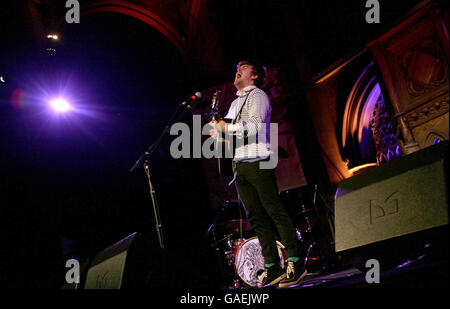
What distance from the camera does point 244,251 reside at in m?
4.14

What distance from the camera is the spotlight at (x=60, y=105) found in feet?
13.8

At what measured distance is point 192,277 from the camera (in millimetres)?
2113

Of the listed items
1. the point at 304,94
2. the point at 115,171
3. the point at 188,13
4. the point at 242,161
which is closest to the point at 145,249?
the point at 242,161

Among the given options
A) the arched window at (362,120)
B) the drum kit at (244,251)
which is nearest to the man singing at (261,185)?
the drum kit at (244,251)

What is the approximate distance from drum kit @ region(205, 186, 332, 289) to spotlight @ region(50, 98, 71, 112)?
2731 millimetres

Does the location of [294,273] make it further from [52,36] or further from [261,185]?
[52,36]

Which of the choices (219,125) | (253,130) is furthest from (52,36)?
(253,130)

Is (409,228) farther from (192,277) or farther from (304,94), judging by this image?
(304,94)

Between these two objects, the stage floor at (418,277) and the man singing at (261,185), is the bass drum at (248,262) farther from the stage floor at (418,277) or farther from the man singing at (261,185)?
the stage floor at (418,277)

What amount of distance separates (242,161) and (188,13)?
439cm

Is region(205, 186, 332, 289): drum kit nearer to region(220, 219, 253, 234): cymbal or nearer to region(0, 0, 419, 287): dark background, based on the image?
region(220, 219, 253, 234): cymbal

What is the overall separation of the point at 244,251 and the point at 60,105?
330 centimetres

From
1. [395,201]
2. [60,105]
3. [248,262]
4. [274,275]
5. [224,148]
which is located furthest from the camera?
[60,105]

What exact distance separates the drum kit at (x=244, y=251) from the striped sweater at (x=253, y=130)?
A: 1.65 meters
